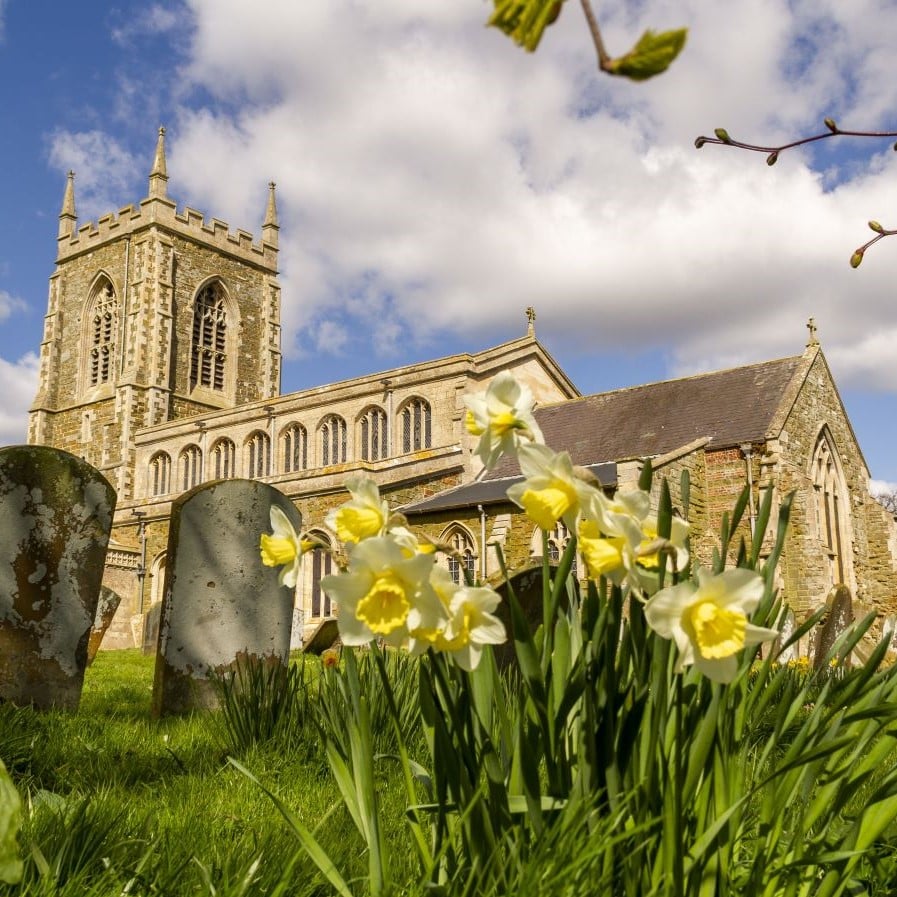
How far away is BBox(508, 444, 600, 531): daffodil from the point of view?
1322mm

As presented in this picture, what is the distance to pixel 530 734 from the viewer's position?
70.7 inches

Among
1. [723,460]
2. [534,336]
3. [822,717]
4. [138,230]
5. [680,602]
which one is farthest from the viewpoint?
[138,230]

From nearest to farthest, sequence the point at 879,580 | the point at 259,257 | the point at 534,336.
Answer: the point at 879,580 < the point at 534,336 < the point at 259,257

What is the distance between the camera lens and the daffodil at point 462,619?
1358mm

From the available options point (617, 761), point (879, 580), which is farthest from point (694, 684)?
point (879, 580)

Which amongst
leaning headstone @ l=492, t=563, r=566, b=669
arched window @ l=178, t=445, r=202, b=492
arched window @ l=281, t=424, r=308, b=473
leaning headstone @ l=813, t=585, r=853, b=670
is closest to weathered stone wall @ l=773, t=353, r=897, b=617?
leaning headstone @ l=813, t=585, r=853, b=670

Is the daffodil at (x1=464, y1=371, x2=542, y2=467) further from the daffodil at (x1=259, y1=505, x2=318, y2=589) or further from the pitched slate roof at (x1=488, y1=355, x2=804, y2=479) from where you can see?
the pitched slate roof at (x1=488, y1=355, x2=804, y2=479)

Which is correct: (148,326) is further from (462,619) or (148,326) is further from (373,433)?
(462,619)

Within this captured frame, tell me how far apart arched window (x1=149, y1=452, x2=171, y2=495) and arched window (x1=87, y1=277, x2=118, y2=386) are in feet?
19.4

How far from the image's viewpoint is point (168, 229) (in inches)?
1528

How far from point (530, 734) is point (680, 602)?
67cm

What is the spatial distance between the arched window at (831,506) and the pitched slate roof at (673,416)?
189 centimetres

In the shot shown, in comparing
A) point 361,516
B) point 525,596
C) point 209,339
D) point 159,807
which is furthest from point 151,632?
point 209,339

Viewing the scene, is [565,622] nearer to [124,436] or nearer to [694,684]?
[694,684]
